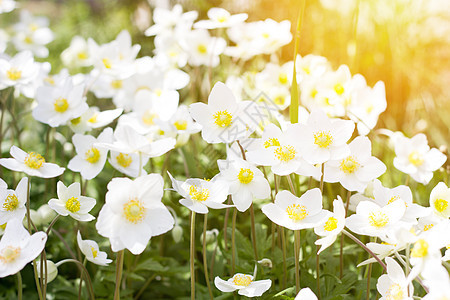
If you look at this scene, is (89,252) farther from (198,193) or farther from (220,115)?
(220,115)

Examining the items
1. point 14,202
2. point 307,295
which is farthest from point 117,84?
point 307,295

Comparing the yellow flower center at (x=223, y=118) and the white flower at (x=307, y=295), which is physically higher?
the yellow flower center at (x=223, y=118)

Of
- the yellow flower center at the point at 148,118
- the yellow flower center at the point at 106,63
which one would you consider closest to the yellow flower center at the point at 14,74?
the yellow flower center at the point at 106,63

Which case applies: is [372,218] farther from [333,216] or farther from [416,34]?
[416,34]

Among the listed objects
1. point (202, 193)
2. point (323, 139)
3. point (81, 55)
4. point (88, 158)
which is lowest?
point (81, 55)

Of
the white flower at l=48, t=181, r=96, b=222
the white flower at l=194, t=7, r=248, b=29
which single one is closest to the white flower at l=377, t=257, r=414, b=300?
the white flower at l=48, t=181, r=96, b=222

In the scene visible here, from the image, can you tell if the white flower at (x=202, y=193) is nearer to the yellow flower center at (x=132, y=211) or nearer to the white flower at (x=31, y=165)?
the yellow flower center at (x=132, y=211)

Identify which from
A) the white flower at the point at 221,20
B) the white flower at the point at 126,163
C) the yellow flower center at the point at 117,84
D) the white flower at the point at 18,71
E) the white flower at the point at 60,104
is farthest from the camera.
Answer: the yellow flower center at the point at 117,84

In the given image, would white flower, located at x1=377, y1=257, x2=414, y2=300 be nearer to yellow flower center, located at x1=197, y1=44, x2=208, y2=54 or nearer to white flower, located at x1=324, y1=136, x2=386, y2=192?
white flower, located at x1=324, y1=136, x2=386, y2=192
